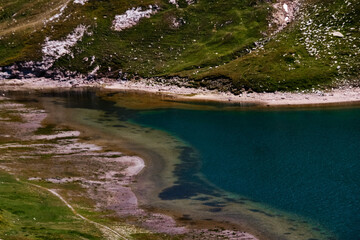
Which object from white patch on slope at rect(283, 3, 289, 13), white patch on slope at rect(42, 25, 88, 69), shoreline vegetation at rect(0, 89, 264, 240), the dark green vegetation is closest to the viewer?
shoreline vegetation at rect(0, 89, 264, 240)

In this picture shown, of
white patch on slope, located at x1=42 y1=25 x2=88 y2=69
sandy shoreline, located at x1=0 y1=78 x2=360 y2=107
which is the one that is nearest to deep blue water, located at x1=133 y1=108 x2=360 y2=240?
sandy shoreline, located at x1=0 y1=78 x2=360 y2=107

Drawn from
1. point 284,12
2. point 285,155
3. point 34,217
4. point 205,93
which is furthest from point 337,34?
point 34,217

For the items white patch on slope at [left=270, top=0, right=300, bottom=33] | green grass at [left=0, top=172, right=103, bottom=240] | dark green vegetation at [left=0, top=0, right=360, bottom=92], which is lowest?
green grass at [left=0, top=172, right=103, bottom=240]

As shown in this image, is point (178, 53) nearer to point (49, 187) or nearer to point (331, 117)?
point (331, 117)

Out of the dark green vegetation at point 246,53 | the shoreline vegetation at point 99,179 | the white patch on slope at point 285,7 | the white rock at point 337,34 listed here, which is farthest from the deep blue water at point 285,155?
the white patch on slope at point 285,7

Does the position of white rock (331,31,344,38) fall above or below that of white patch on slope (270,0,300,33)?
below

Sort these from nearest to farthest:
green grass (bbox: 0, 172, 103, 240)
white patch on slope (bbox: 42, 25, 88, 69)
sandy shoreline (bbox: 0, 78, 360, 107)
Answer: green grass (bbox: 0, 172, 103, 240), sandy shoreline (bbox: 0, 78, 360, 107), white patch on slope (bbox: 42, 25, 88, 69)

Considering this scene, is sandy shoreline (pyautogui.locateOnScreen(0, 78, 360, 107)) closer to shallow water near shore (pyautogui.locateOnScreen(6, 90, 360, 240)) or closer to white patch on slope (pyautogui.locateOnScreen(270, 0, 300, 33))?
shallow water near shore (pyautogui.locateOnScreen(6, 90, 360, 240))
